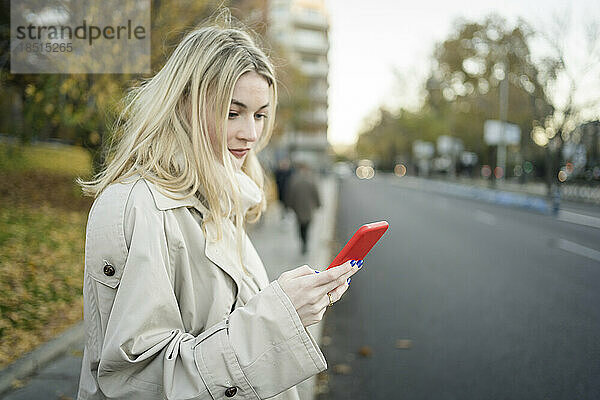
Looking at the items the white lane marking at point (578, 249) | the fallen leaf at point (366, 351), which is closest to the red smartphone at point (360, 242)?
the fallen leaf at point (366, 351)

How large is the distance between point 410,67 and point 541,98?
36.7 meters

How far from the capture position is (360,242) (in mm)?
1354

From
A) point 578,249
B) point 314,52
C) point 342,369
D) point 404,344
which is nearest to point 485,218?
point 578,249

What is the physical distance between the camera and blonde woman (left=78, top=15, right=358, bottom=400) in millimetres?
1256

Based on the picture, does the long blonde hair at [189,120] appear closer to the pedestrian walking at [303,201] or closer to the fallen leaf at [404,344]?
the fallen leaf at [404,344]

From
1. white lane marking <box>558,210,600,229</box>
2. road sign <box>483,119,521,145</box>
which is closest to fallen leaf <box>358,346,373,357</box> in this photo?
white lane marking <box>558,210,600,229</box>

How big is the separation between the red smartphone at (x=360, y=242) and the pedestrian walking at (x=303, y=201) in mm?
8666

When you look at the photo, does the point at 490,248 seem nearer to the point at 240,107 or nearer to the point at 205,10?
the point at 205,10

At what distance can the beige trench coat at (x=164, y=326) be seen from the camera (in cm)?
125

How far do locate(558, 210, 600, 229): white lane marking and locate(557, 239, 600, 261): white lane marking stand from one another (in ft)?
6.06

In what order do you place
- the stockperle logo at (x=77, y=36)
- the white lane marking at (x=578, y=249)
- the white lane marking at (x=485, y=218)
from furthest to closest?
the white lane marking at (x=485, y=218), the white lane marking at (x=578, y=249), the stockperle logo at (x=77, y=36)

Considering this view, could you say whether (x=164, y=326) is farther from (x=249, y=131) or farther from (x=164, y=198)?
(x=249, y=131)

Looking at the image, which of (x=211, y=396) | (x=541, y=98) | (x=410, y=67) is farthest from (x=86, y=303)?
(x=410, y=67)

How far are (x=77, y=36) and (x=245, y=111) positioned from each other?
5.20 meters
